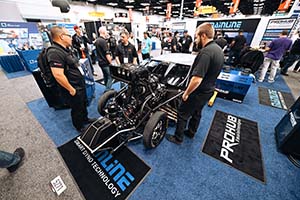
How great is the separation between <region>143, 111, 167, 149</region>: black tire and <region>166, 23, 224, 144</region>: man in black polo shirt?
0.28 metres

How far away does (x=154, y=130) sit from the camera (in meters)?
1.85

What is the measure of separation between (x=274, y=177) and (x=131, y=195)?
6.12ft

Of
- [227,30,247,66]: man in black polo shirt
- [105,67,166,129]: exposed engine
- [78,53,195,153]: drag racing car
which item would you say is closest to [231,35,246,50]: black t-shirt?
[227,30,247,66]: man in black polo shirt

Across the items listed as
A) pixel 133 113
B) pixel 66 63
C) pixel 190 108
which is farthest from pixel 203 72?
pixel 66 63

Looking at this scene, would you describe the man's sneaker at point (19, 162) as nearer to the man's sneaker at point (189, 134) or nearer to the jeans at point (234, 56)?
the man's sneaker at point (189, 134)

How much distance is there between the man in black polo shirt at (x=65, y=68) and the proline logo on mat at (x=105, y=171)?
2.30 ft

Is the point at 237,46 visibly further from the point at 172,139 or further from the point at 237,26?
the point at 172,139

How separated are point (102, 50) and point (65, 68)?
63.3 inches

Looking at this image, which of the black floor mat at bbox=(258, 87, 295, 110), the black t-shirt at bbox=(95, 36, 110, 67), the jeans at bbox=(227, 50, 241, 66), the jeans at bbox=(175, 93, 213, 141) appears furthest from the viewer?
the jeans at bbox=(227, 50, 241, 66)

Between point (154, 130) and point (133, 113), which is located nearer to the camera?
point (154, 130)

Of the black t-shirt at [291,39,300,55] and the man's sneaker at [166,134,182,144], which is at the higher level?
the black t-shirt at [291,39,300,55]

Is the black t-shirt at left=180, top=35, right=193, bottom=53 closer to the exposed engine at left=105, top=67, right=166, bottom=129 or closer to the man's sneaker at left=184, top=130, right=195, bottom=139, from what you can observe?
the exposed engine at left=105, top=67, right=166, bottom=129

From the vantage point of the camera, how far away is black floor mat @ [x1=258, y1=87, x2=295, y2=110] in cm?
336

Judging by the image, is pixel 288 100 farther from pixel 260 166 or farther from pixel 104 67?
pixel 104 67
